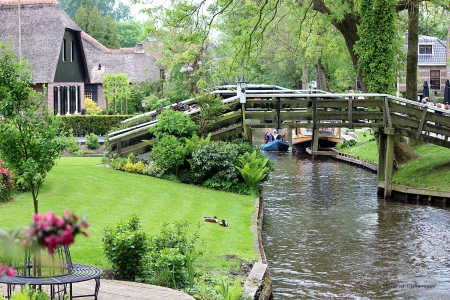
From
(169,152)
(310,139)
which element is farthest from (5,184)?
(310,139)

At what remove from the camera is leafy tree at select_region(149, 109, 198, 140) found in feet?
77.3

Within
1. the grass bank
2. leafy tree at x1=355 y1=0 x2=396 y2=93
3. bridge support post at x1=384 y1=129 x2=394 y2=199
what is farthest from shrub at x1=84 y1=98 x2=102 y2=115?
bridge support post at x1=384 y1=129 x2=394 y2=199

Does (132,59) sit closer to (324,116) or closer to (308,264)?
(324,116)

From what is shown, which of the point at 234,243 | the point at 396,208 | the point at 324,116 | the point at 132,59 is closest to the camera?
the point at 234,243

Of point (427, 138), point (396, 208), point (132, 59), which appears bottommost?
point (396, 208)

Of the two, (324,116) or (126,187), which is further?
(324,116)

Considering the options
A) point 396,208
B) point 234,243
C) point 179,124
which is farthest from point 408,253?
point 179,124

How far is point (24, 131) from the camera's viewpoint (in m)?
10.3

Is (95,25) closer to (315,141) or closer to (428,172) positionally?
(315,141)

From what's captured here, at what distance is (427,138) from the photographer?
949 inches

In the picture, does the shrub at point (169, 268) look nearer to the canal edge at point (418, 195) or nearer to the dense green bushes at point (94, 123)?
the canal edge at point (418, 195)

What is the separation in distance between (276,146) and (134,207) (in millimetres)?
25564

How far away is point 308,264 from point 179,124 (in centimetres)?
943

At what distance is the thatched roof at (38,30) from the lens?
42844mm
